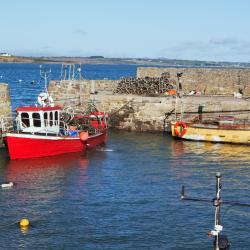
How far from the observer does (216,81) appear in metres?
57.9

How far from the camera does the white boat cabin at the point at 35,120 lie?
118 feet

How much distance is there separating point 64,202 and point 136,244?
5693 mm

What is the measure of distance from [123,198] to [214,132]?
1670 centimetres

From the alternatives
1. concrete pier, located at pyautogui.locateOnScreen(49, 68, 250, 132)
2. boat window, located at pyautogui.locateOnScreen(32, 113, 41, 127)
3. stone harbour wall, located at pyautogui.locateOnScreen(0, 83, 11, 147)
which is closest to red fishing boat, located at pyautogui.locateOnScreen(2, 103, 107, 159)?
boat window, located at pyautogui.locateOnScreen(32, 113, 41, 127)

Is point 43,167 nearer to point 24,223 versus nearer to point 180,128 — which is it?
Result: point 24,223

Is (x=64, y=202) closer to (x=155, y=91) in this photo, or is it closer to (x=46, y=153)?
(x=46, y=153)

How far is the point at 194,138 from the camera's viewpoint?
42.0 metres

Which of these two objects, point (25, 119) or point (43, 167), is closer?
point (43, 167)

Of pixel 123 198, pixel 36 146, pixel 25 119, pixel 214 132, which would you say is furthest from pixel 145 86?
pixel 123 198

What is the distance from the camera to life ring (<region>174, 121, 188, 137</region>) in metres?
42.4

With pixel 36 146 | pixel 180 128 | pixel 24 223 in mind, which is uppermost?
pixel 36 146

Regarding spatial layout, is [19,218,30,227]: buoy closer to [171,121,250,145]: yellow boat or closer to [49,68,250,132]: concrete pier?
[171,121,250,145]: yellow boat

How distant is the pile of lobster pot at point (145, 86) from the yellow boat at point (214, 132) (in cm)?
1091

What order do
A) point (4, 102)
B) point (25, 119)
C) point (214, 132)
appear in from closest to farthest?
point (25, 119)
point (4, 102)
point (214, 132)
